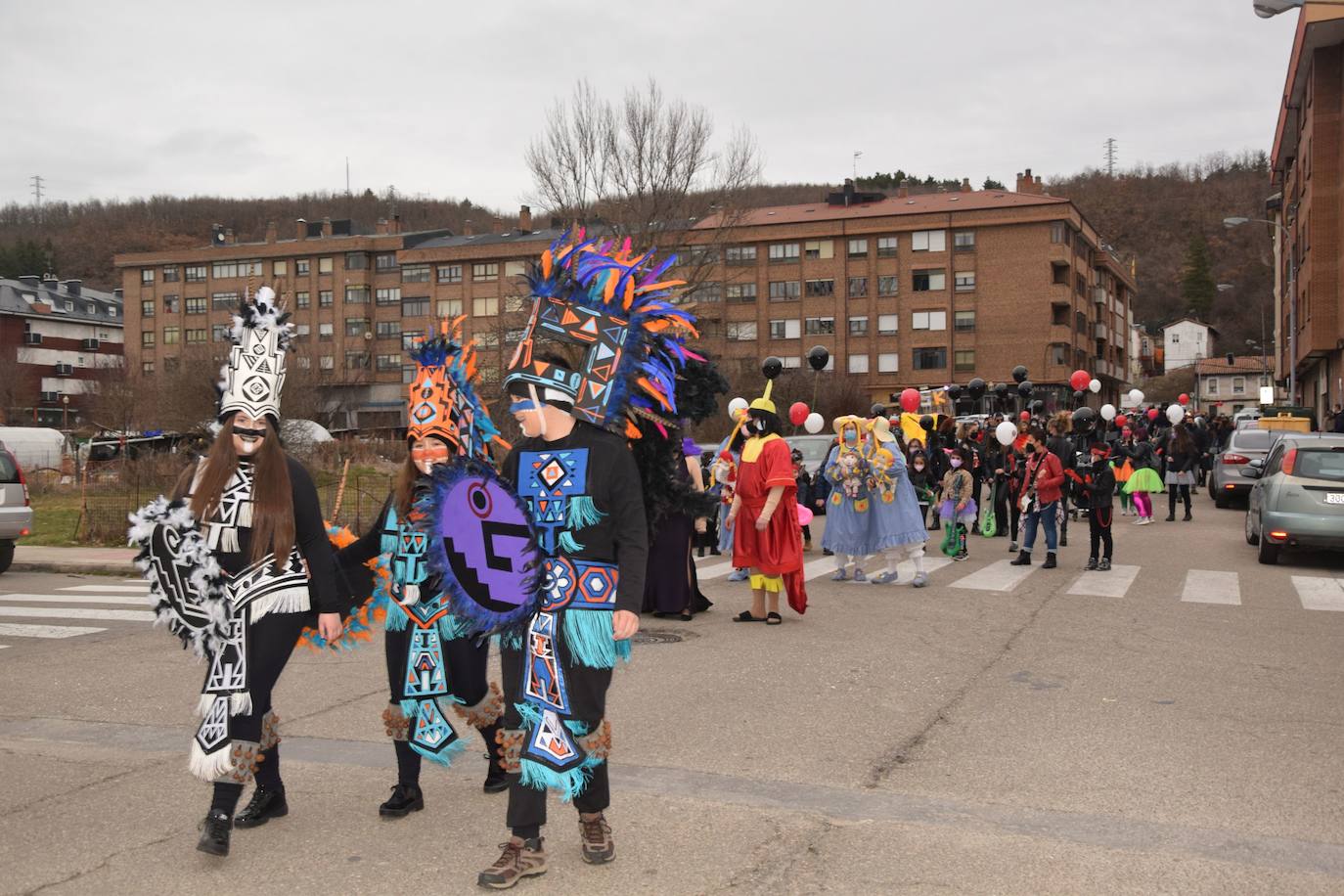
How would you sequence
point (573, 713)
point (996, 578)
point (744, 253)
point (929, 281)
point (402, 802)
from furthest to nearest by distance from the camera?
point (744, 253) → point (929, 281) → point (996, 578) → point (402, 802) → point (573, 713)

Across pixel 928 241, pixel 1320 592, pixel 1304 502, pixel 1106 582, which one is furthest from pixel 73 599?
pixel 928 241

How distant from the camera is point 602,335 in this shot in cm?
458

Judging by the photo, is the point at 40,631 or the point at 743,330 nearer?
the point at 40,631

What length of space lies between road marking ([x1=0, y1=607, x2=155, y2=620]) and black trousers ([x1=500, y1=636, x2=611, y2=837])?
8255mm

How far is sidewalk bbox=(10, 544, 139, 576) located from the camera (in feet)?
53.8

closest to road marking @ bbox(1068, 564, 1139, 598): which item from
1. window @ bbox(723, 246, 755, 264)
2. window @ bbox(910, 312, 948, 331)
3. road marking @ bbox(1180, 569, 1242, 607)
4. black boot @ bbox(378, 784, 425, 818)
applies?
road marking @ bbox(1180, 569, 1242, 607)

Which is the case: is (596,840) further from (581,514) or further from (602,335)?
(602,335)

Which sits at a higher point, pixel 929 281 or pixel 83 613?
pixel 929 281

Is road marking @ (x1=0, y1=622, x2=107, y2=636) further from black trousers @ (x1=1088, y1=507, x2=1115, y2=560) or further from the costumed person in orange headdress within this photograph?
black trousers @ (x1=1088, y1=507, x2=1115, y2=560)

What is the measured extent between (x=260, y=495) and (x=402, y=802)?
1.50 meters

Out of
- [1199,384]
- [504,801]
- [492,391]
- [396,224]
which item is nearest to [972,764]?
[504,801]

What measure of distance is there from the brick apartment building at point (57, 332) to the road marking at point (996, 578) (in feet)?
280

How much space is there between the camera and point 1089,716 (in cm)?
705

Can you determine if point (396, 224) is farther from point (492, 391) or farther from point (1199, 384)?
point (1199, 384)
